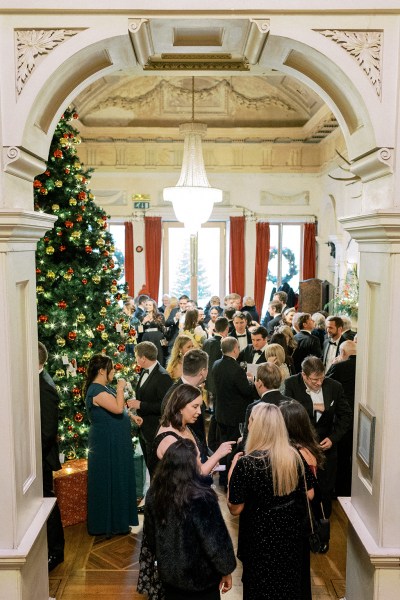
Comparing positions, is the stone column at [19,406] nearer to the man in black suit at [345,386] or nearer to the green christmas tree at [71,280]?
the green christmas tree at [71,280]

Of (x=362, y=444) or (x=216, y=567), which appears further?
(x=362, y=444)

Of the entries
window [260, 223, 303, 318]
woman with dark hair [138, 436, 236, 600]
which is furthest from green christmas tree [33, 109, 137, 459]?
window [260, 223, 303, 318]

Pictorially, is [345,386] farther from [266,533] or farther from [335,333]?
[266,533]

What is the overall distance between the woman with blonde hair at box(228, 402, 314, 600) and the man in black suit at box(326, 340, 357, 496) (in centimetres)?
248

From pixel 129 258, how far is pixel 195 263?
5.00 feet

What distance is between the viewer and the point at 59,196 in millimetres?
5918

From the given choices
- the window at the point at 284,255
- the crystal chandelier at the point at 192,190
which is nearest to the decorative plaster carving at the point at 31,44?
the crystal chandelier at the point at 192,190

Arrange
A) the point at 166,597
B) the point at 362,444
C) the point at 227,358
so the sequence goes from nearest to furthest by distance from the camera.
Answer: the point at 166,597, the point at 362,444, the point at 227,358

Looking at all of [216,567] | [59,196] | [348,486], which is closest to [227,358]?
[348,486]

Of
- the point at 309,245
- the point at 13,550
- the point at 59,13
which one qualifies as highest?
the point at 59,13

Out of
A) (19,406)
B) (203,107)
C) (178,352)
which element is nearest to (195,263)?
(203,107)

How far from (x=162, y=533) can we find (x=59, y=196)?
3870mm

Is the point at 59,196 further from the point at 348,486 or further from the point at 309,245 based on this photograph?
the point at 309,245

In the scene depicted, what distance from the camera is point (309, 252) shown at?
13.9m
